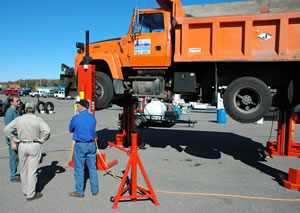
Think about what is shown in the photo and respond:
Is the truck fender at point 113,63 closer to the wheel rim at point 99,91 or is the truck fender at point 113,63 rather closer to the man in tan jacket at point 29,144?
the wheel rim at point 99,91

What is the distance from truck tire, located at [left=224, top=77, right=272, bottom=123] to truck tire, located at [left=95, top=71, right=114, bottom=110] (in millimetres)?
2995

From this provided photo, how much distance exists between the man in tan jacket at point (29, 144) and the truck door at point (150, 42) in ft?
9.66

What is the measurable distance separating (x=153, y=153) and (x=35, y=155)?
4262 mm

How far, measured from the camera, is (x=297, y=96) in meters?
5.20

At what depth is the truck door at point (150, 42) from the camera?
593cm

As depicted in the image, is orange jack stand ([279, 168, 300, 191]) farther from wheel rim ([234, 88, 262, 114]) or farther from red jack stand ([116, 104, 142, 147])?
red jack stand ([116, 104, 142, 147])

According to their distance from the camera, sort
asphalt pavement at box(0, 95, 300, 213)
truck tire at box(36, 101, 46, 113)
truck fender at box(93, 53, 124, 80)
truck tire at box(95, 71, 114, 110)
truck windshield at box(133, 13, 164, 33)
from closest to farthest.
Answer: asphalt pavement at box(0, 95, 300, 213) < truck windshield at box(133, 13, 164, 33) < truck fender at box(93, 53, 124, 80) < truck tire at box(95, 71, 114, 110) < truck tire at box(36, 101, 46, 113)

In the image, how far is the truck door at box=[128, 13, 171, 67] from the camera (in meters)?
5.93

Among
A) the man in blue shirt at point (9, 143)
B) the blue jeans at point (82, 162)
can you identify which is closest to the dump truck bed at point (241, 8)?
the blue jeans at point (82, 162)

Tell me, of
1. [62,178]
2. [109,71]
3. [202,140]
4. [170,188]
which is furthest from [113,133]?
[170,188]

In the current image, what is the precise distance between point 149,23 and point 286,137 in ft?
17.8

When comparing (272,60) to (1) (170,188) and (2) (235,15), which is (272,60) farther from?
(1) (170,188)

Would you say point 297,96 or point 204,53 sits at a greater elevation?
point 204,53

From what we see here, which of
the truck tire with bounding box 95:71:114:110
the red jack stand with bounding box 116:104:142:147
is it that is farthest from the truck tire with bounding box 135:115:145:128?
the truck tire with bounding box 95:71:114:110
